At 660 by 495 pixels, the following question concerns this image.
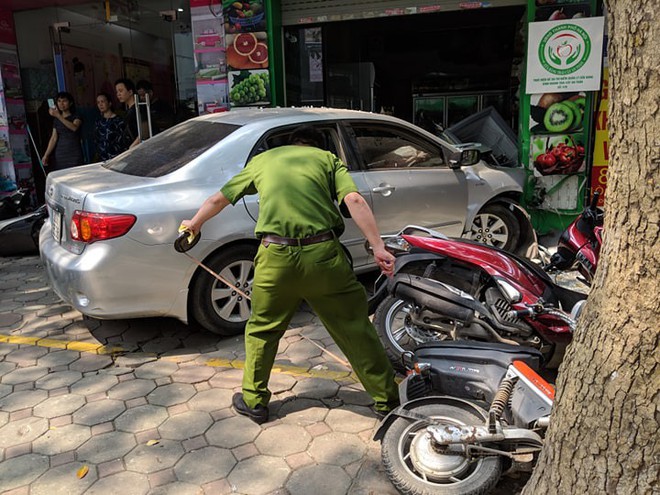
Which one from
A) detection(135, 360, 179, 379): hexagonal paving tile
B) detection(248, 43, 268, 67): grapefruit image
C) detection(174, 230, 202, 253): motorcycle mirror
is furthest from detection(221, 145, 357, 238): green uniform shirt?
detection(248, 43, 268, 67): grapefruit image

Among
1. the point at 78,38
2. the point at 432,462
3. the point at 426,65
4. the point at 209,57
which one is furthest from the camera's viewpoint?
the point at 426,65

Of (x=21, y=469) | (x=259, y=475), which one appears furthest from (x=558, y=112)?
(x=21, y=469)

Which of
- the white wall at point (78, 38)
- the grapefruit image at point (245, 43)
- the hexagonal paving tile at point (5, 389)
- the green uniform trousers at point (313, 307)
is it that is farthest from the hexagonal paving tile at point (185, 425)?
the white wall at point (78, 38)

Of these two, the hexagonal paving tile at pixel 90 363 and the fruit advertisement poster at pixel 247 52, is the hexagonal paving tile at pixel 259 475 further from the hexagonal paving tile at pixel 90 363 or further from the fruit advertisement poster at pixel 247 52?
the fruit advertisement poster at pixel 247 52

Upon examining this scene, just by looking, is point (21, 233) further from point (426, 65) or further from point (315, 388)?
point (426, 65)

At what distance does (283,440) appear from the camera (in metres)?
3.18

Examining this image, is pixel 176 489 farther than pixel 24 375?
No

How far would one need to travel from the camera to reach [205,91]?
8570 millimetres

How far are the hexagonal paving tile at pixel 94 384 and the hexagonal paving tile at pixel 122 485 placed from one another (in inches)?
38.6

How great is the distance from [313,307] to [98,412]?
1461 mm

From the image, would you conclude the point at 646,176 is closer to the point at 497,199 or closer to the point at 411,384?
the point at 411,384

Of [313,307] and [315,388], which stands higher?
[313,307]

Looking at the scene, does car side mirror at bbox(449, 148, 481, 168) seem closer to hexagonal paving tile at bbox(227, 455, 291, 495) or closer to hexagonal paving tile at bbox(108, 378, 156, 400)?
hexagonal paving tile at bbox(108, 378, 156, 400)

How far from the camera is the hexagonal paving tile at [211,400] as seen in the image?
3.54 metres
